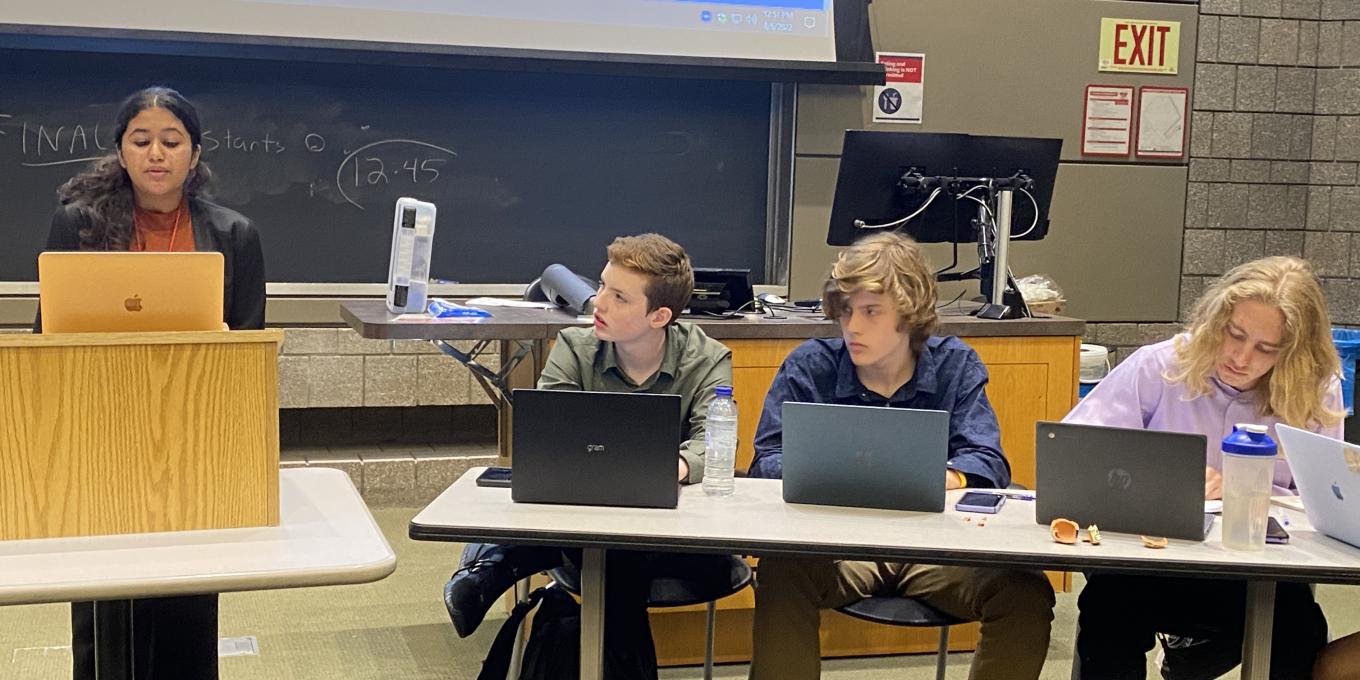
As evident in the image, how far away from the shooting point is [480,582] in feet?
8.16

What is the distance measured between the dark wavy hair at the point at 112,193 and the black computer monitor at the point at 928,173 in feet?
5.44

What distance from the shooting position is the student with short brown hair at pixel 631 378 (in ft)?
8.00

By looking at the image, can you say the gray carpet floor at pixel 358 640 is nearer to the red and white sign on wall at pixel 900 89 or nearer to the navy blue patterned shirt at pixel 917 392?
the navy blue patterned shirt at pixel 917 392

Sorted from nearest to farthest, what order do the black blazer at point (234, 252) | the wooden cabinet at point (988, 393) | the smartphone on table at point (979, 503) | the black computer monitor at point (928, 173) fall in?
the smartphone on table at point (979, 503) < the black blazer at point (234, 252) < the wooden cabinet at point (988, 393) < the black computer monitor at point (928, 173)

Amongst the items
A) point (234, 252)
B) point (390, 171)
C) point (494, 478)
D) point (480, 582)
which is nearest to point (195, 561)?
point (494, 478)

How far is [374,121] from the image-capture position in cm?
458

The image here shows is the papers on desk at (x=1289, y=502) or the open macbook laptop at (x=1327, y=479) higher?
the open macbook laptop at (x=1327, y=479)

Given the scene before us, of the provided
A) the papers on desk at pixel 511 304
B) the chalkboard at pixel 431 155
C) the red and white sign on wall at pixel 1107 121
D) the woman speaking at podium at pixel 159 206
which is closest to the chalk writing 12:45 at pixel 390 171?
the chalkboard at pixel 431 155

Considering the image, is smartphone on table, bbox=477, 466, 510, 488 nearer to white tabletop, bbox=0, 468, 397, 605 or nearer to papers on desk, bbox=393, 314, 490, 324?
white tabletop, bbox=0, 468, 397, 605

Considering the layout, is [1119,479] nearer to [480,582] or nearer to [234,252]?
[480,582]

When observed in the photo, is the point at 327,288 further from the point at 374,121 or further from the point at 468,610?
the point at 468,610

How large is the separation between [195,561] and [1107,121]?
4.36 m

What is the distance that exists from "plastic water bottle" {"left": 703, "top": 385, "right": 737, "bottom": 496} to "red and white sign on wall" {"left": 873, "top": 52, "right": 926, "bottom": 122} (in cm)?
289

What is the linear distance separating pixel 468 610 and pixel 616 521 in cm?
58
